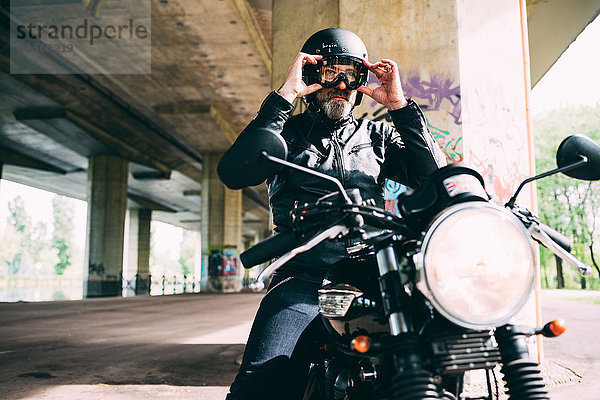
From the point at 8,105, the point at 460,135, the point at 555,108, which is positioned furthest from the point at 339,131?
the point at 555,108

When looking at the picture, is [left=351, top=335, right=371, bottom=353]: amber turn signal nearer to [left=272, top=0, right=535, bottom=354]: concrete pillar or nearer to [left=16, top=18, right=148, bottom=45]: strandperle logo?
[left=272, top=0, right=535, bottom=354]: concrete pillar

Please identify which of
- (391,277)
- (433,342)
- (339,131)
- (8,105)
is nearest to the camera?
(433,342)

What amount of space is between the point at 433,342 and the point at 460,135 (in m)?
4.65

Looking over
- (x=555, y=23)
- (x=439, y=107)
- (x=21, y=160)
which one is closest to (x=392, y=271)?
(x=439, y=107)

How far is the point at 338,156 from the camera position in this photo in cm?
226

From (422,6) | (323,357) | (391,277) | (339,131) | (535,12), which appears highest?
(535,12)

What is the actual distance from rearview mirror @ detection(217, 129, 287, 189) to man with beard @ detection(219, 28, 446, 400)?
45cm

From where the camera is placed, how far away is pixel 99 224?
3180cm

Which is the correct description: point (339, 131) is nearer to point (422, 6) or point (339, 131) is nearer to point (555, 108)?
point (422, 6)

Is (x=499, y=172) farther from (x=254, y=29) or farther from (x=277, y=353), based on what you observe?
(x=254, y=29)

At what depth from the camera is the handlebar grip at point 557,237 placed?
1.46 m

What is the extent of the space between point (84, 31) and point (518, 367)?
22125mm

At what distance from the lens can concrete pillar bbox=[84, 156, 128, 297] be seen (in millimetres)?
31562

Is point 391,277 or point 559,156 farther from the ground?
point 559,156
